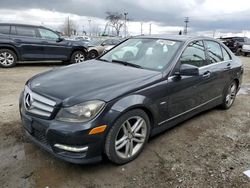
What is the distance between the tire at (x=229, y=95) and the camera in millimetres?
5258

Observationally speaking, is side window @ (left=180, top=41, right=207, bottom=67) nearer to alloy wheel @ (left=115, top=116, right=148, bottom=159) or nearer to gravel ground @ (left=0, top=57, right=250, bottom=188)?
gravel ground @ (left=0, top=57, right=250, bottom=188)

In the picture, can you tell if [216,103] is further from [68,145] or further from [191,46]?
[68,145]

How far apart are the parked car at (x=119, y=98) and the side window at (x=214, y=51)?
4 centimetres

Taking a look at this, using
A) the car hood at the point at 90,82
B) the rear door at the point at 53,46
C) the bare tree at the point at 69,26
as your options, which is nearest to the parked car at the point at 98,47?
the rear door at the point at 53,46

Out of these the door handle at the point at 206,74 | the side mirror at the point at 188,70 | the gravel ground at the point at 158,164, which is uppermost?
the side mirror at the point at 188,70

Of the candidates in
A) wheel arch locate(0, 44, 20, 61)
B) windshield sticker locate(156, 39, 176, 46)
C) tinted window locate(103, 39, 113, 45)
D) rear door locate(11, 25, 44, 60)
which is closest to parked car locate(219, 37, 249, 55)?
tinted window locate(103, 39, 113, 45)

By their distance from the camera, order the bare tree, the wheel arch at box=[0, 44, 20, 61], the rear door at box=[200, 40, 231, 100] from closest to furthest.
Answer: the rear door at box=[200, 40, 231, 100] < the wheel arch at box=[0, 44, 20, 61] < the bare tree

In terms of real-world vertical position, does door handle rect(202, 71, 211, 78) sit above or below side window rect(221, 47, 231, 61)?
below

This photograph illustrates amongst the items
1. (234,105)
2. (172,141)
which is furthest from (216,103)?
(172,141)

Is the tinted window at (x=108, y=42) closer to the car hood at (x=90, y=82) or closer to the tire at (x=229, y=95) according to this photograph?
the tire at (x=229, y=95)

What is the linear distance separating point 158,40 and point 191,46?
53 centimetres

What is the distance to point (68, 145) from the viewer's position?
275 cm

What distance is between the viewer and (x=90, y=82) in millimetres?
3143

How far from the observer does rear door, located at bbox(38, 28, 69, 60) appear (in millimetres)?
11180
